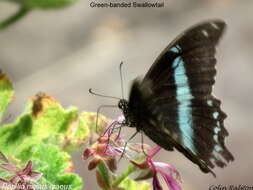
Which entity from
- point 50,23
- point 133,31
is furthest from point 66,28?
point 133,31

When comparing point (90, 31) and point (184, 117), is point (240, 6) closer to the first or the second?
point (90, 31)

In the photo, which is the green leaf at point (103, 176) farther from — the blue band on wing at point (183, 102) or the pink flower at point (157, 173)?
the blue band on wing at point (183, 102)

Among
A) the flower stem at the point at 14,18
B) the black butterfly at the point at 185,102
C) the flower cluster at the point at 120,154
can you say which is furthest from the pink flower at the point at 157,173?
the flower stem at the point at 14,18

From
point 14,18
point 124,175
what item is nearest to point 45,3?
point 14,18

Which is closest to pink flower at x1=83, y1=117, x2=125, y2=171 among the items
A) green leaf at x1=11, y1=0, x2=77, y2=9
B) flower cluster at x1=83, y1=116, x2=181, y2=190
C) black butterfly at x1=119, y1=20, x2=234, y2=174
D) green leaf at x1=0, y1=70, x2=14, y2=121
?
flower cluster at x1=83, y1=116, x2=181, y2=190

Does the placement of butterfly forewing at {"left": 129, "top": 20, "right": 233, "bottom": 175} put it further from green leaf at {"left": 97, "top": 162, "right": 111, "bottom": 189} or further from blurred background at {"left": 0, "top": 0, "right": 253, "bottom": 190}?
blurred background at {"left": 0, "top": 0, "right": 253, "bottom": 190}

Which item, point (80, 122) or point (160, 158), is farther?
point (160, 158)
